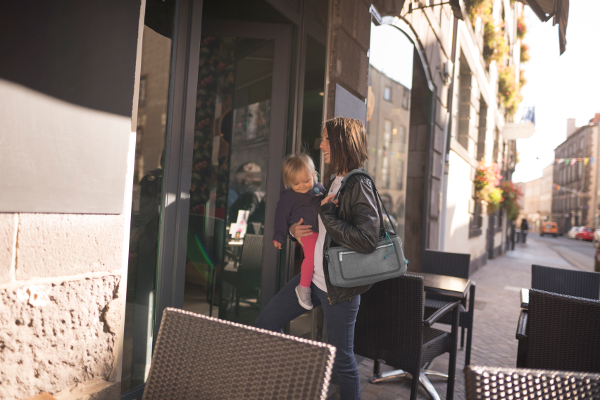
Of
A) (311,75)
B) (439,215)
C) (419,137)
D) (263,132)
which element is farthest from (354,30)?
(439,215)

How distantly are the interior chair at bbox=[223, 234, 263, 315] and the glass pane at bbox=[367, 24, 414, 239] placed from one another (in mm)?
2419

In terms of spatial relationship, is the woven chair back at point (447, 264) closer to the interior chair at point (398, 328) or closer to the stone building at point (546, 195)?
the interior chair at point (398, 328)

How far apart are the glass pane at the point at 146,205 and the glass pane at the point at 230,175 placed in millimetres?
942

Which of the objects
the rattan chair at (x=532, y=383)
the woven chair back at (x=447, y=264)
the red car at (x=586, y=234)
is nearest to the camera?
the rattan chair at (x=532, y=383)

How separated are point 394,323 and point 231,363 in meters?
1.81

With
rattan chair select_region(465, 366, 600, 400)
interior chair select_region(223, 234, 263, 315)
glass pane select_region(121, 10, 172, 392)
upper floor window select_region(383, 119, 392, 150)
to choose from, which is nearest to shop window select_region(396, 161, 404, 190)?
upper floor window select_region(383, 119, 392, 150)

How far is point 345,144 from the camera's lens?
2.11 metres

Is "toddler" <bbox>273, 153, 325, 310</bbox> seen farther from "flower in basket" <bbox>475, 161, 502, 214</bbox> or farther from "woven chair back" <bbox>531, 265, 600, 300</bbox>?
"flower in basket" <bbox>475, 161, 502, 214</bbox>

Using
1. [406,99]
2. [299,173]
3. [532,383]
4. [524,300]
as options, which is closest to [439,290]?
[524,300]

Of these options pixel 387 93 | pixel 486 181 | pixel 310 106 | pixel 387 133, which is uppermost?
pixel 387 93

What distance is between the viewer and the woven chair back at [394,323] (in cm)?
256

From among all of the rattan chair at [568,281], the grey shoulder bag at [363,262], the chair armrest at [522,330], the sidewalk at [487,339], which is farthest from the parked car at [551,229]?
the grey shoulder bag at [363,262]

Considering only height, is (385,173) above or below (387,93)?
below

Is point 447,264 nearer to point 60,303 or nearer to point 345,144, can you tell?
point 345,144
